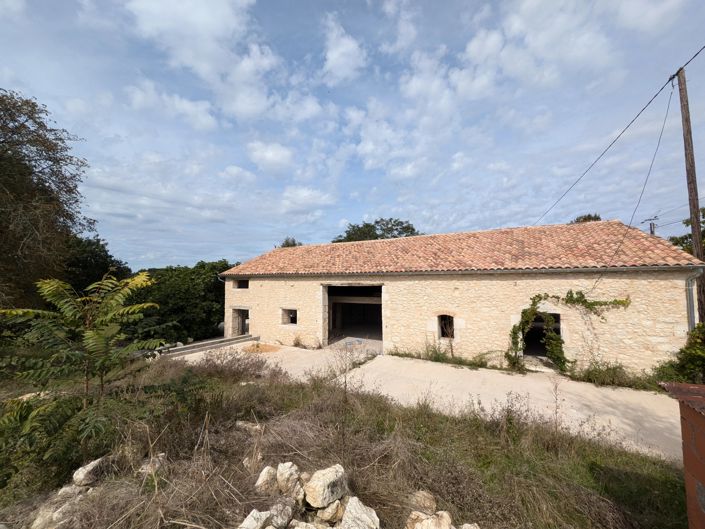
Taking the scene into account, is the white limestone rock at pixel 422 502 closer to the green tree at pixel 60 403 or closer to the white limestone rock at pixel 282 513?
the white limestone rock at pixel 282 513

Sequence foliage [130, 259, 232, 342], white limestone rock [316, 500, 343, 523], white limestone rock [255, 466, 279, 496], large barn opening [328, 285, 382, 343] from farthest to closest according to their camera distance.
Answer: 1. large barn opening [328, 285, 382, 343]
2. foliage [130, 259, 232, 342]
3. white limestone rock [255, 466, 279, 496]
4. white limestone rock [316, 500, 343, 523]

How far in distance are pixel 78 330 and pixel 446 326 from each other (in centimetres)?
1005

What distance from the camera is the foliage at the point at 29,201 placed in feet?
28.6

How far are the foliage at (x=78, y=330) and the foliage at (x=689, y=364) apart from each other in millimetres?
11153

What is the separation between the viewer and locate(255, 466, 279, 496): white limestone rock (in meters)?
2.89

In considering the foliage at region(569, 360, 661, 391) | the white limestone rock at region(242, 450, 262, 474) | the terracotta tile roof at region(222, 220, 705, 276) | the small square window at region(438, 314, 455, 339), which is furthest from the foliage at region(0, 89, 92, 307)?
the foliage at region(569, 360, 661, 391)

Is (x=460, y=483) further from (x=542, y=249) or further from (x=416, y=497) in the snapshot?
(x=542, y=249)

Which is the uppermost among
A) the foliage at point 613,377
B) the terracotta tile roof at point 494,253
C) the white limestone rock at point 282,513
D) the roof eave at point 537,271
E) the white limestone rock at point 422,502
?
the terracotta tile roof at point 494,253

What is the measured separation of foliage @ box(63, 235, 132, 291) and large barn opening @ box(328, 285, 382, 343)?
36.0ft

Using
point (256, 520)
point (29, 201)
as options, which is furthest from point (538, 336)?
point (29, 201)

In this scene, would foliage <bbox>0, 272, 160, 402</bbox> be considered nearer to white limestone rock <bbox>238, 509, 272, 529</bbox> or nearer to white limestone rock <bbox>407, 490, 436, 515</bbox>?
white limestone rock <bbox>238, 509, 272, 529</bbox>

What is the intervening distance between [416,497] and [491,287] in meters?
7.97

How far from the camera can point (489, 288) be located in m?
9.84

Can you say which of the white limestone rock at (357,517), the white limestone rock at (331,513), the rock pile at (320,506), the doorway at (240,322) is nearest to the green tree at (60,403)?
the rock pile at (320,506)
